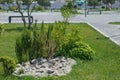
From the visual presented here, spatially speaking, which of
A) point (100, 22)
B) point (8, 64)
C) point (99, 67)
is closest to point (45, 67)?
point (8, 64)

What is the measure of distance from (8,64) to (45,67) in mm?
1107

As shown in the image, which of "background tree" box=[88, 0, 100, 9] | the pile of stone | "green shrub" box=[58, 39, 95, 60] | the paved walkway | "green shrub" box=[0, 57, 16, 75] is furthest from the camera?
"background tree" box=[88, 0, 100, 9]

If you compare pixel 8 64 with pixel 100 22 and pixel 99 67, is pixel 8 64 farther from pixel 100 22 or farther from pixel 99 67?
pixel 100 22

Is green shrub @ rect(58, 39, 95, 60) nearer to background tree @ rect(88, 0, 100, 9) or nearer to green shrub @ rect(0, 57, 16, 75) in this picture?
green shrub @ rect(0, 57, 16, 75)

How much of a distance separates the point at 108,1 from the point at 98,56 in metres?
59.4

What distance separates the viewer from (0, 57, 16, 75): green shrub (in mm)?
8102

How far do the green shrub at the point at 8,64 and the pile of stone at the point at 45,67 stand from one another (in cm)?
15

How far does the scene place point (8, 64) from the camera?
8.10 m

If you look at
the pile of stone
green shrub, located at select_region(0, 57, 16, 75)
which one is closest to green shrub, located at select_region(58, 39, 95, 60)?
the pile of stone

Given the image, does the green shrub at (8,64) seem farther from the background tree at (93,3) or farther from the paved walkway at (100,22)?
the background tree at (93,3)

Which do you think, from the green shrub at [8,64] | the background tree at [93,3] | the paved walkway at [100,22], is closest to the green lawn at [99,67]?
the green shrub at [8,64]

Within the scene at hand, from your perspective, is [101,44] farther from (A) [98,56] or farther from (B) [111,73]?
(B) [111,73]

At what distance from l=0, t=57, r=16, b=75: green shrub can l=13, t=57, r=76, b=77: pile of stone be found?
15 centimetres

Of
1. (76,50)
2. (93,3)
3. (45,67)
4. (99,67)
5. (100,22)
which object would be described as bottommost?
(93,3)
